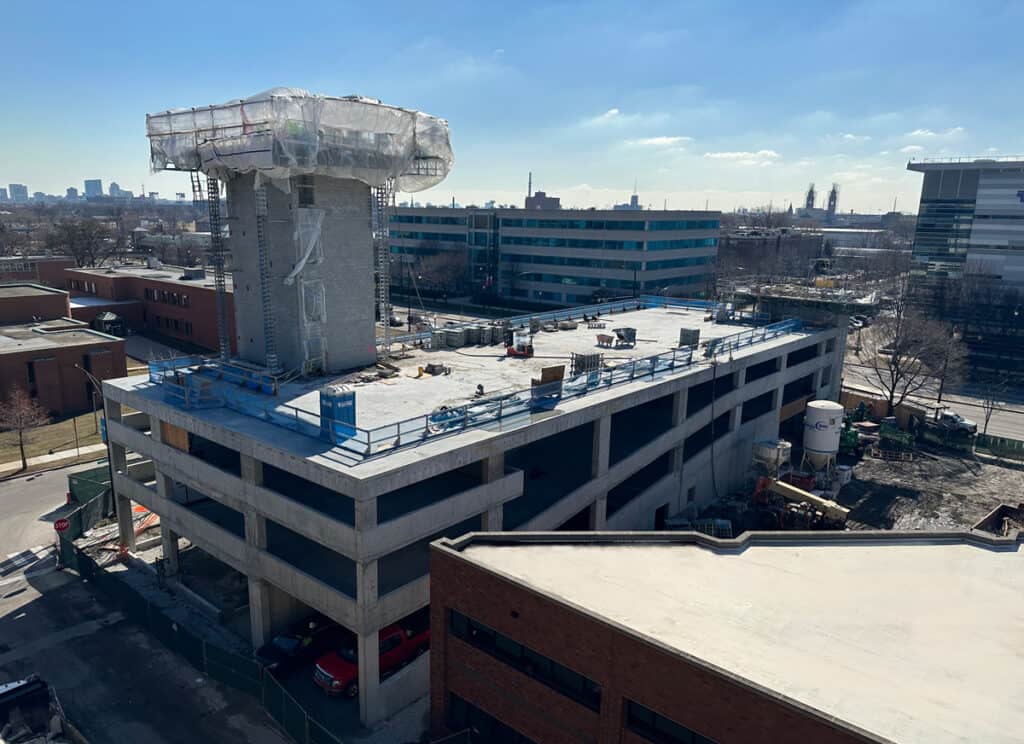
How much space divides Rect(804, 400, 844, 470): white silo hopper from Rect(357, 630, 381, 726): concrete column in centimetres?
3165

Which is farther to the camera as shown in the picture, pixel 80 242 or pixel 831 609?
pixel 80 242

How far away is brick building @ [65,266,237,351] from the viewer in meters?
71.4

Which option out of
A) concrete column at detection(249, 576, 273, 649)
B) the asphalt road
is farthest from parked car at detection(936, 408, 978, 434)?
the asphalt road

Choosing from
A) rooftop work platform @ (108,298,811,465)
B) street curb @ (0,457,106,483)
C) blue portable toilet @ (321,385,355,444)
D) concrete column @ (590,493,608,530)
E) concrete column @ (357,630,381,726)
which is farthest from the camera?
street curb @ (0,457,106,483)

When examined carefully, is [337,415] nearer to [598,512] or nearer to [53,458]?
[598,512]

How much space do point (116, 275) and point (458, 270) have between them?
4928 centimetres

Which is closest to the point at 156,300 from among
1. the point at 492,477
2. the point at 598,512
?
the point at 598,512

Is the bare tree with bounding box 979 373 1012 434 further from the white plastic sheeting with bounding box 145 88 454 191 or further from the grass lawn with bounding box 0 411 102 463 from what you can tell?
the grass lawn with bounding box 0 411 102 463

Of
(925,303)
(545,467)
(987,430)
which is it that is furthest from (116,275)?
(925,303)

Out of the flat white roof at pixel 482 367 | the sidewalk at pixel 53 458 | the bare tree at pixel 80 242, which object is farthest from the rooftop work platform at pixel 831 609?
the bare tree at pixel 80 242

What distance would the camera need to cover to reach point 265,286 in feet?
98.1

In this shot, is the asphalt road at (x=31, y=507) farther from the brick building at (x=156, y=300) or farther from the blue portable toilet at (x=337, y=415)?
the brick building at (x=156, y=300)

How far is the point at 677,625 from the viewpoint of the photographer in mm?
15062

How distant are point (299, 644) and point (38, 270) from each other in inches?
Result: 3463
